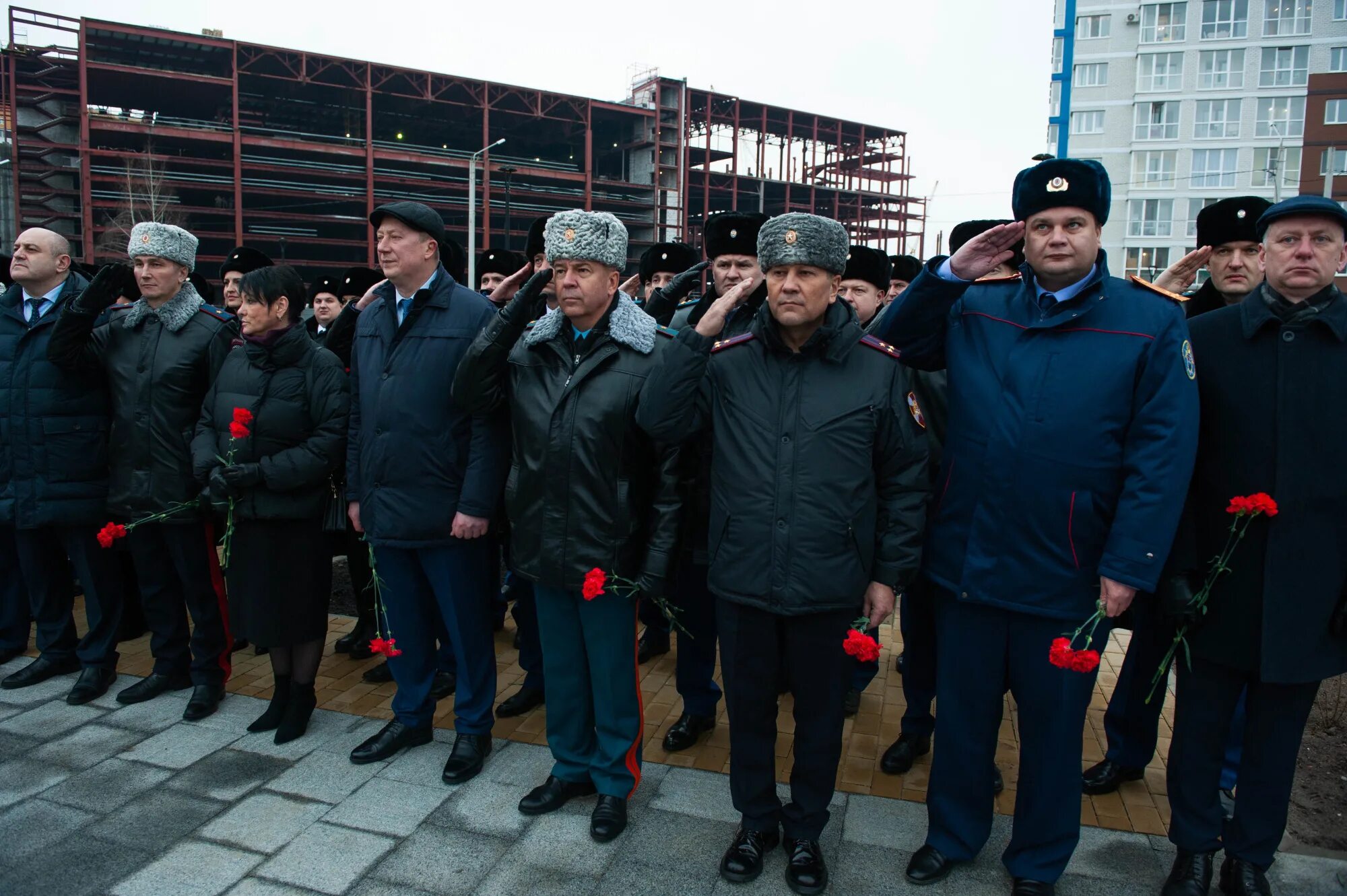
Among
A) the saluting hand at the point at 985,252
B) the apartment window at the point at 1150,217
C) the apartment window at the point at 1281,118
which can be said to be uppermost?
the apartment window at the point at 1281,118

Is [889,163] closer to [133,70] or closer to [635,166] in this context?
[635,166]

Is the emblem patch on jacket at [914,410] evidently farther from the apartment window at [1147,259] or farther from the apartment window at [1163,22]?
the apartment window at [1163,22]

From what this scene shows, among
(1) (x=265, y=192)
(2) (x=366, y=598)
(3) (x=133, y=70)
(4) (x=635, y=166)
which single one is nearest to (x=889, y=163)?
(4) (x=635, y=166)

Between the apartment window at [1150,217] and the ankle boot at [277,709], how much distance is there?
57.9 m

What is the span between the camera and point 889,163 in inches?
3300

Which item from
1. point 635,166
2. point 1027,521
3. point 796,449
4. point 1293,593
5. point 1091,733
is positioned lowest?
point 1091,733

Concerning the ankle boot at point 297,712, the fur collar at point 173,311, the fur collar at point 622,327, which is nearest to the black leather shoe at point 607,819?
the ankle boot at point 297,712

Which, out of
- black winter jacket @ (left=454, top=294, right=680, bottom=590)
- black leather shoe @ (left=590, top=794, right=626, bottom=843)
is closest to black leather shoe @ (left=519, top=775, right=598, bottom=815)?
black leather shoe @ (left=590, top=794, right=626, bottom=843)

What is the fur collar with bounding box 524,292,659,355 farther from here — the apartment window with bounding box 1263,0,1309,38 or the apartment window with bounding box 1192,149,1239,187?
the apartment window with bounding box 1263,0,1309,38

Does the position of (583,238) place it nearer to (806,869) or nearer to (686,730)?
(686,730)

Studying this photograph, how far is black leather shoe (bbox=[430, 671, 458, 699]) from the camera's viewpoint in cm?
473

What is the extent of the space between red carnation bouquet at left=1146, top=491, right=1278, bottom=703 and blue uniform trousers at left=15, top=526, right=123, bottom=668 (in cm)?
512

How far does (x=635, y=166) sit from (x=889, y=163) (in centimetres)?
2971

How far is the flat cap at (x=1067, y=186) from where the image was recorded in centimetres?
282
